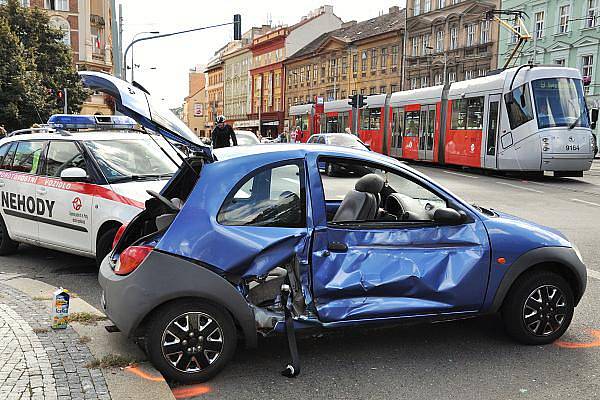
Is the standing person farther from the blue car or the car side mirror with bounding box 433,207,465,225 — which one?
the car side mirror with bounding box 433,207,465,225

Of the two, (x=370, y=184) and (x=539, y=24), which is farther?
(x=539, y=24)

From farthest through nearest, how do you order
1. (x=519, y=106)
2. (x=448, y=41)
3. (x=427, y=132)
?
(x=448, y=41) < (x=427, y=132) < (x=519, y=106)

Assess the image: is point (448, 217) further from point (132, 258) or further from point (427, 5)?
point (427, 5)

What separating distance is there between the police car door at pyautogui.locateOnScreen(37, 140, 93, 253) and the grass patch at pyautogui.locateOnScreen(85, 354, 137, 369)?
8.54ft

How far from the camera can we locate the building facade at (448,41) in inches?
1850

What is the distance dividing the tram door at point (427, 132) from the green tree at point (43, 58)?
2233 centimetres

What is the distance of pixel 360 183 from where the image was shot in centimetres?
477

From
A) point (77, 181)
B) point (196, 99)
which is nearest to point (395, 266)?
point (77, 181)

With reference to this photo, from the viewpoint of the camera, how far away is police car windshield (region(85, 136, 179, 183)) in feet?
22.1

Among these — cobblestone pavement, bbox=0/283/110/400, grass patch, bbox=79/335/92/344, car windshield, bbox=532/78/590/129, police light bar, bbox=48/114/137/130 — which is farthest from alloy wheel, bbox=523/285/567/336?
car windshield, bbox=532/78/590/129

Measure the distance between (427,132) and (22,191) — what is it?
66.1 ft

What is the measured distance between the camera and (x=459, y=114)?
22.4m

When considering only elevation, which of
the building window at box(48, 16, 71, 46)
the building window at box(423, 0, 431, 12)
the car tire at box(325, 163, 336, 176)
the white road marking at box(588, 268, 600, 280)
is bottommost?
the white road marking at box(588, 268, 600, 280)

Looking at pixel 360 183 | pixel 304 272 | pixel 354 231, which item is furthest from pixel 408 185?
pixel 304 272
